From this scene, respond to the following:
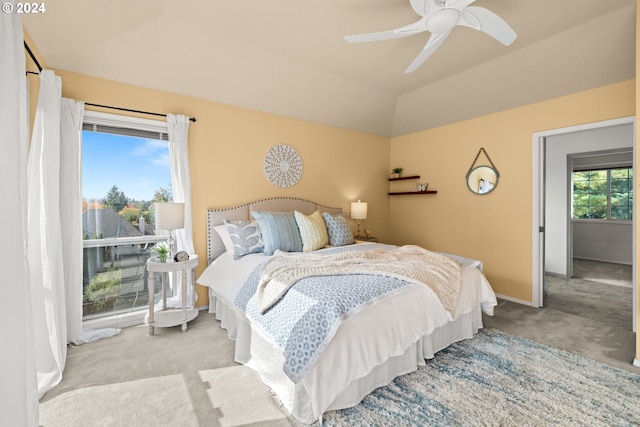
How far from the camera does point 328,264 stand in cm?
238

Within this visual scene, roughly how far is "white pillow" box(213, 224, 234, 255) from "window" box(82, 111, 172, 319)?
61 centimetres

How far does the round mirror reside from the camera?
4035mm

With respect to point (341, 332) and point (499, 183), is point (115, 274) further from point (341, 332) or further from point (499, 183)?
point (499, 183)

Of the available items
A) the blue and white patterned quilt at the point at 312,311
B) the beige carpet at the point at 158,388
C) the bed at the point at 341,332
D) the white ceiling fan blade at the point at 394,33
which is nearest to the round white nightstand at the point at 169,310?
the beige carpet at the point at 158,388

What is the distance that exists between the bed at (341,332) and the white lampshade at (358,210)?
1869 mm

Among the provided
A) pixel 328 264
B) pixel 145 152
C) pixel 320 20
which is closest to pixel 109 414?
pixel 328 264

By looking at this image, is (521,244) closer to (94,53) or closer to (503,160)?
(503,160)

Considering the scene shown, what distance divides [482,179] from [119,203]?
179 inches

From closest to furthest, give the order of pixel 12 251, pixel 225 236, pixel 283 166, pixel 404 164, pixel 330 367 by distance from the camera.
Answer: pixel 12 251 < pixel 330 367 < pixel 225 236 < pixel 283 166 < pixel 404 164

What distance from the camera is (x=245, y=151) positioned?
12.3 ft

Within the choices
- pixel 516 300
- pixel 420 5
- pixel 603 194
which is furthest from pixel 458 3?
pixel 603 194

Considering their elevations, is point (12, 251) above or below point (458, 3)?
below

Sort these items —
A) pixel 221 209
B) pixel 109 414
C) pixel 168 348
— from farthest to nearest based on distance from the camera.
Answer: pixel 221 209
pixel 168 348
pixel 109 414

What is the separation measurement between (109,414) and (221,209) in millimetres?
2196
